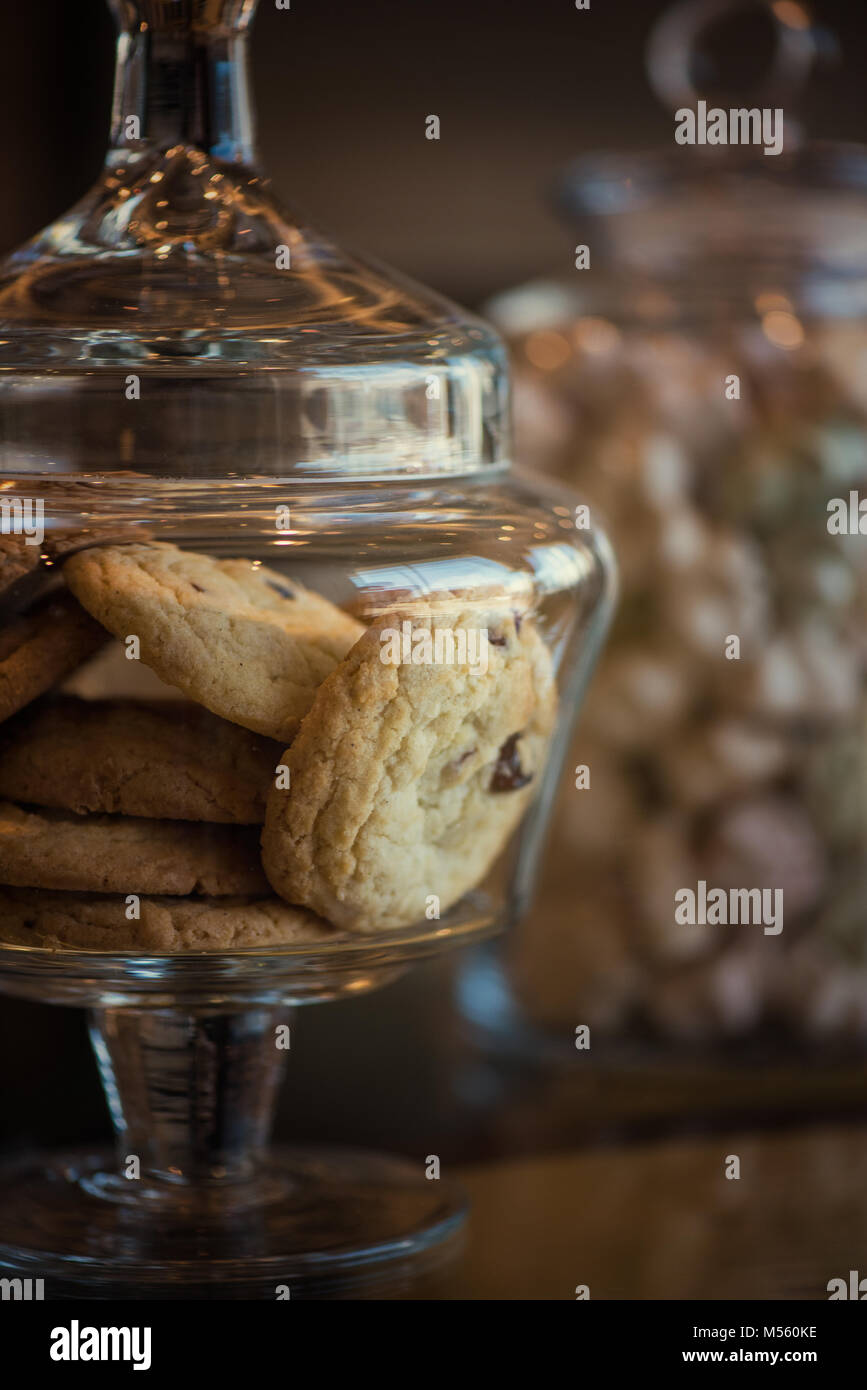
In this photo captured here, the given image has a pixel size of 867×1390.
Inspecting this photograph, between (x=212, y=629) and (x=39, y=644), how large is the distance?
0.05 m

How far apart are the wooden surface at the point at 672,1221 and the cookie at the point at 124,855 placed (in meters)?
0.16

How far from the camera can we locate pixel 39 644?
449 millimetres

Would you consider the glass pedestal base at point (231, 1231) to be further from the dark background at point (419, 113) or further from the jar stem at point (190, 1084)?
the dark background at point (419, 113)

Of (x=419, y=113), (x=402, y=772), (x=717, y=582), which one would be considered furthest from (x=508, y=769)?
(x=419, y=113)

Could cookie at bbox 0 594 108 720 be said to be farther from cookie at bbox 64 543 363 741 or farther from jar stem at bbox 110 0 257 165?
jar stem at bbox 110 0 257 165

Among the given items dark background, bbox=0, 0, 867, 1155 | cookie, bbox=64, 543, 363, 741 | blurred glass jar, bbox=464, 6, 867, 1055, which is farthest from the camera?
dark background, bbox=0, 0, 867, 1155

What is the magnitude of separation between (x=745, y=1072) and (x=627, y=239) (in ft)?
1.23

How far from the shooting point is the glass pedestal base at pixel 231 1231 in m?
0.50

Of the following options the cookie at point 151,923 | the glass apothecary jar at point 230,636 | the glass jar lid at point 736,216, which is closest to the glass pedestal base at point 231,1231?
the glass apothecary jar at point 230,636

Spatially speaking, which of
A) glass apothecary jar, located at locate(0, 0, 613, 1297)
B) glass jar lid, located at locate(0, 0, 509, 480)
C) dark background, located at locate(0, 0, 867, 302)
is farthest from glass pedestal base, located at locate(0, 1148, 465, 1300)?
dark background, located at locate(0, 0, 867, 302)

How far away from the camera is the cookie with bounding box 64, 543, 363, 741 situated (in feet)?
1.44

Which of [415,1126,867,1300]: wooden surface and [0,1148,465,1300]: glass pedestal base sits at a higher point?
[0,1148,465,1300]: glass pedestal base

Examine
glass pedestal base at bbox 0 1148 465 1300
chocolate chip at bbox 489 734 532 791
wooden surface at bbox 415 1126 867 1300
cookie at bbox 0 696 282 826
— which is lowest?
wooden surface at bbox 415 1126 867 1300
